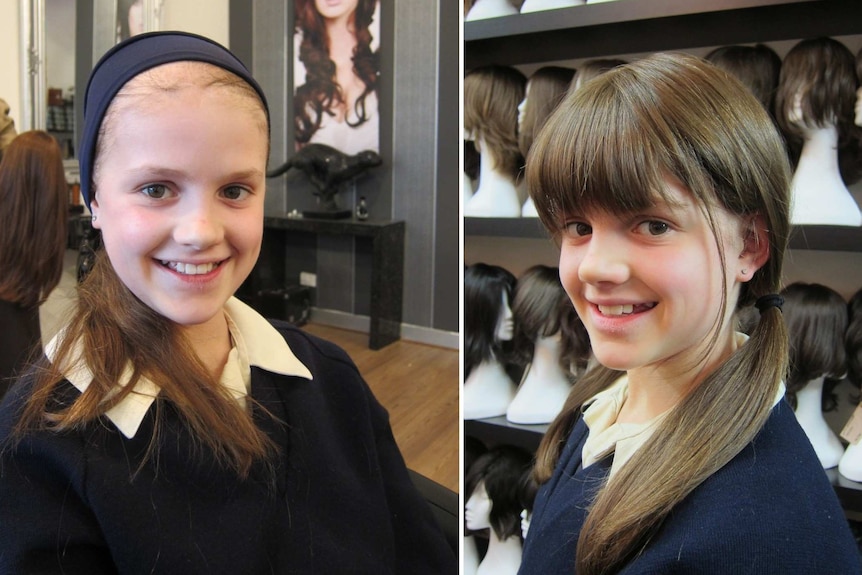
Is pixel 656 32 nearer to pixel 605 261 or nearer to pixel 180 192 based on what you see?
pixel 605 261

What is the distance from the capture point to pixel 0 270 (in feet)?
2.42

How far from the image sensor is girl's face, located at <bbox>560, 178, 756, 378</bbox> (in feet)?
1.82

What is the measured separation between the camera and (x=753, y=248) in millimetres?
586

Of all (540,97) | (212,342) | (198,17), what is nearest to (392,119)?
(540,97)

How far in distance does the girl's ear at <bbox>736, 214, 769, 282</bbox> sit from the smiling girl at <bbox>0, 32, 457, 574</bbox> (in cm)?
46

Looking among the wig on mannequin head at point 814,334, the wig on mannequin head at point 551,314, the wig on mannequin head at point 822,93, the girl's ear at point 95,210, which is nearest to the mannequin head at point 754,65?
the wig on mannequin head at point 822,93

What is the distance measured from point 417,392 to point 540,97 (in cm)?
Result: 46

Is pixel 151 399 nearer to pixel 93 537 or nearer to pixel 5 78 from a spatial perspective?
pixel 93 537

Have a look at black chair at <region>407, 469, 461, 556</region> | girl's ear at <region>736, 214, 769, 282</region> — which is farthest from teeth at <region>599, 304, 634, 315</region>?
black chair at <region>407, 469, 461, 556</region>

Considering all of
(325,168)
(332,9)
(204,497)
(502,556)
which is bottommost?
(502,556)

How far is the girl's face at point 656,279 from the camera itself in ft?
1.82

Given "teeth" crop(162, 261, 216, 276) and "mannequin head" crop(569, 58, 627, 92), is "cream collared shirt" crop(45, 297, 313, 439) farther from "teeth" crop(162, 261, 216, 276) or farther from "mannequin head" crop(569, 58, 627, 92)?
"mannequin head" crop(569, 58, 627, 92)

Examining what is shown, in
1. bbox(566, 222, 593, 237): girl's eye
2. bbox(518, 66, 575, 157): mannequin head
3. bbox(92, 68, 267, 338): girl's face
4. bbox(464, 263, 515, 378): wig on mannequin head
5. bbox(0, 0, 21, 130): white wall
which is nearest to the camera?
bbox(92, 68, 267, 338): girl's face

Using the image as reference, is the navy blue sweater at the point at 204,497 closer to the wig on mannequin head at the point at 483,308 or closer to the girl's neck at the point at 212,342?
the girl's neck at the point at 212,342
